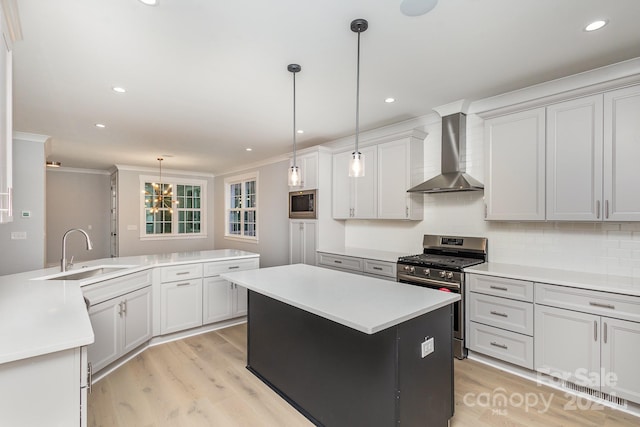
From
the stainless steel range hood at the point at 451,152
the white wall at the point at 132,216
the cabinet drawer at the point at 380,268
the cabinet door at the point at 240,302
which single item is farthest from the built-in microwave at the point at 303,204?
the white wall at the point at 132,216

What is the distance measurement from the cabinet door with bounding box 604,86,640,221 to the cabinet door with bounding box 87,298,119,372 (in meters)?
4.14

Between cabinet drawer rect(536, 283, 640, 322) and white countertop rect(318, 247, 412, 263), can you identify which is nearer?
cabinet drawer rect(536, 283, 640, 322)

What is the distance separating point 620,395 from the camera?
2.20 m

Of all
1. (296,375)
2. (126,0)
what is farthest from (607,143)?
(126,0)

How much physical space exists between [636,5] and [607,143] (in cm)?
105

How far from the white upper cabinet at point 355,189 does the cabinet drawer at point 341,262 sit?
613mm

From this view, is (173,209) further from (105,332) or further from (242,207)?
(105,332)

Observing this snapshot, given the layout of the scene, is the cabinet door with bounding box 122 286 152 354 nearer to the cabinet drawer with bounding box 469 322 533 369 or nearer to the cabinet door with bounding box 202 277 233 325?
the cabinet door with bounding box 202 277 233 325

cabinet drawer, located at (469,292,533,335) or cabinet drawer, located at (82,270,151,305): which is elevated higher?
cabinet drawer, located at (82,270,151,305)

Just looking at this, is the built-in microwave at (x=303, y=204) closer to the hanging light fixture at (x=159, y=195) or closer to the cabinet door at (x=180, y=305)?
the cabinet door at (x=180, y=305)

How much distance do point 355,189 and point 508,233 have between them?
1929 mm

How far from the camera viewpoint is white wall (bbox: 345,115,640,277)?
2631mm

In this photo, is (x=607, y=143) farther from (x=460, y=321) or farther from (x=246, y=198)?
(x=246, y=198)

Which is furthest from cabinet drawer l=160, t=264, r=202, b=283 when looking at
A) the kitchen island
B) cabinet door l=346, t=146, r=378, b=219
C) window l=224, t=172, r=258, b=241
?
window l=224, t=172, r=258, b=241
